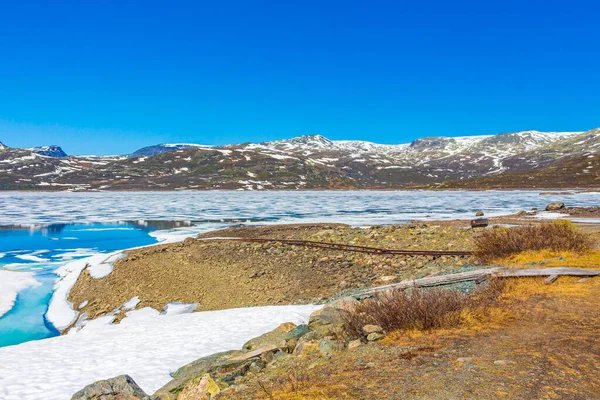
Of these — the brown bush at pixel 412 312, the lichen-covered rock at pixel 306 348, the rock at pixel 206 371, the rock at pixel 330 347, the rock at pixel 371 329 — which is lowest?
the rock at pixel 206 371

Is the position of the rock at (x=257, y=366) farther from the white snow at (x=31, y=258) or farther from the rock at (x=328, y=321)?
the white snow at (x=31, y=258)

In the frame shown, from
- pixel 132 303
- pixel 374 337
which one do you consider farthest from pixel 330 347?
pixel 132 303

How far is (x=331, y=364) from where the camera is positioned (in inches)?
237

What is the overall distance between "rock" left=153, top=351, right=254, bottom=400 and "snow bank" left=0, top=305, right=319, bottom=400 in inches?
16.5

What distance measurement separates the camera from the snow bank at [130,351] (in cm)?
776

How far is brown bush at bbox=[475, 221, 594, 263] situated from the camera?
12.7 m

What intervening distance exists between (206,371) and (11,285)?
748 inches

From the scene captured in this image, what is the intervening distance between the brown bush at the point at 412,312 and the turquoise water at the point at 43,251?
42.9 feet

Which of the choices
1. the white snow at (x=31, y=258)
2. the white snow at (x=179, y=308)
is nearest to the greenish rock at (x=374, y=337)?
the white snow at (x=179, y=308)

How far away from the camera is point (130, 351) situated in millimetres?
9516

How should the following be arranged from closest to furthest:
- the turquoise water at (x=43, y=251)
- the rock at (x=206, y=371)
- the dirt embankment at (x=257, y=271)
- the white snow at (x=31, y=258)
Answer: the rock at (x=206, y=371) → the dirt embankment at (x=257, y=271) → the turquoise water at (x=43, y=251) → the white snow at (x=31, y=258)

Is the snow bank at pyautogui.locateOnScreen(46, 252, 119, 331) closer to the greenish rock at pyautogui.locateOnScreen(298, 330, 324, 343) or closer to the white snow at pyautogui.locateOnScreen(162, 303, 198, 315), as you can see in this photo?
the white snow at pyautogui.locateOnScreen(162, 303, 198, 315)

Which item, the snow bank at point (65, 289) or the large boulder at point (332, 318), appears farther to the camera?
the snow bank at point (65, 289)

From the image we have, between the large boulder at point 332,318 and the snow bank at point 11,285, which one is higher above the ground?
the large boulder at point 332,318
